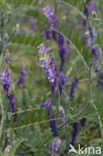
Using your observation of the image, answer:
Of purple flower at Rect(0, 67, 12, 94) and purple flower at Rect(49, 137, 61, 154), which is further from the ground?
purple flower at Rect(0, 67, 12, 94)

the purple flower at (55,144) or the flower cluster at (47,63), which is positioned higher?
the flower cluster at (47,63)

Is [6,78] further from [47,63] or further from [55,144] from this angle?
[55,144]

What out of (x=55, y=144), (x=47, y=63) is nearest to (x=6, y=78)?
(x=47, y=63)

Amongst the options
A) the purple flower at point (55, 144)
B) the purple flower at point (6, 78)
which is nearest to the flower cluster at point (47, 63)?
the purple flower at point (6, 78)

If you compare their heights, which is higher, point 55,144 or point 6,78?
point 6,78

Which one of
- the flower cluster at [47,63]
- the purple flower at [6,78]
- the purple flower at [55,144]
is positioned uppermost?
the flower cluster at [47,63]

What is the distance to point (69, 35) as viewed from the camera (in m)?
1.56

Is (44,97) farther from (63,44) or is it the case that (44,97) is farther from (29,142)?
(63,44)

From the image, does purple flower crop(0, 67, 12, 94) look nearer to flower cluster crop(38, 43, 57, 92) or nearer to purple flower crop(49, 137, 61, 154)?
flower cluster crop(38, 43, 57, 92)

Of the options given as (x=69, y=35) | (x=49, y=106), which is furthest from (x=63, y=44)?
(x=49, y=106)

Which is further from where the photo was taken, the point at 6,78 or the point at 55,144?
the point at 55,144

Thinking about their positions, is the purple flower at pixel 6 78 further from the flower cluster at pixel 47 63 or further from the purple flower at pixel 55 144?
Answer: the purple flower at pixel 55 144

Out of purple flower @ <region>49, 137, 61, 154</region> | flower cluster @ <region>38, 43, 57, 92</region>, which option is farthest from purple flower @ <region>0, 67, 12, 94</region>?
purple flower @ <region>49, 137, 61, 154</region>

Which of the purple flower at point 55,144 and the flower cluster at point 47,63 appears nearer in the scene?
the flower cluster at point 47,63
